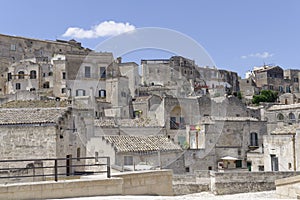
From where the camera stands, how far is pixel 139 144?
75.2 feet

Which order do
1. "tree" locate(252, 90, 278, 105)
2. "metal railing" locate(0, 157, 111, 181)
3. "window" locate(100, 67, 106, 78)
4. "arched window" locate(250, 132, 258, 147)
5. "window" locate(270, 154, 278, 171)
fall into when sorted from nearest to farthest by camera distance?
"metal railing" locate(0, 157, 111, 181), "window" locate(270, 154, 278, 171), "arched window" locate(250, 132, 258, 147), "window" locate(100, 67, 106, 78), "tree" locate(252, 90, 278, 105)

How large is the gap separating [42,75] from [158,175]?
48.9 meters

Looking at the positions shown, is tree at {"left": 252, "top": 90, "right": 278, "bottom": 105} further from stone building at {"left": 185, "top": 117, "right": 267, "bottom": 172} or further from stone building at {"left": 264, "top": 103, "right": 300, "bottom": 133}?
stone building at {"left": 185, "top": 117, "right": 267, "bottom": 172}

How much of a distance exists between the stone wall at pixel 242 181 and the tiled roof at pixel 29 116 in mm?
8811

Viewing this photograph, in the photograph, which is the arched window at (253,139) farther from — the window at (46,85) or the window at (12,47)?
the window at (12,47)

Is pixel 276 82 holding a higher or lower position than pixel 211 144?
higher

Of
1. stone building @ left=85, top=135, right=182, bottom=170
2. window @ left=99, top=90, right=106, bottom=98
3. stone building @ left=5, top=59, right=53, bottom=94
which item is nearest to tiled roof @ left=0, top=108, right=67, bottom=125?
stone building @ left=85, top=135, right=182, bottom=170

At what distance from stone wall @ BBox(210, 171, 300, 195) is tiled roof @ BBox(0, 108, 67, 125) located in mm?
8811

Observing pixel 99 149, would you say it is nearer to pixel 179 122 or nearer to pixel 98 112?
pixel 179 122

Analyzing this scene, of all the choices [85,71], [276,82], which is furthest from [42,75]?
[276,82]

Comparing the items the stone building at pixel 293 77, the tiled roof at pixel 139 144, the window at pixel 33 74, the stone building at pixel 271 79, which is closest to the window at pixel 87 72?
the window at pixel 33 74

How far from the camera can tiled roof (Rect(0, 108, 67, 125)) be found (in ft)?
64.1

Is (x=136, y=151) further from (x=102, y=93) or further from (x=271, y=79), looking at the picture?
(x=271, y=79)

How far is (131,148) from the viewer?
22094 mm
